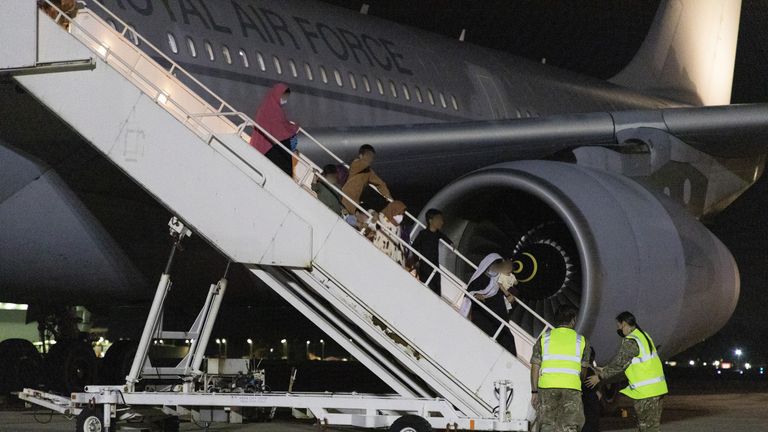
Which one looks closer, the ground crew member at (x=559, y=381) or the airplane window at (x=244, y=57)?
the ground crew member at (x=559, y=381)

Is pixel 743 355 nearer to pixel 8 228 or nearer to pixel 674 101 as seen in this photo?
pixel 674 101

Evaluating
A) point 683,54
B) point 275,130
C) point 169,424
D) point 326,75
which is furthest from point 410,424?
point 683,54

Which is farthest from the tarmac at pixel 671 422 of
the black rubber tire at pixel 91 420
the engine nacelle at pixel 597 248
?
the black rubber tire at pixel 91 420

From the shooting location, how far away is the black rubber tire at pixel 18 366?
38.2 ft

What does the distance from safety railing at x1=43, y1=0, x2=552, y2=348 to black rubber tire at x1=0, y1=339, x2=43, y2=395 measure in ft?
14.2

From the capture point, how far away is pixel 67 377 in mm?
11273

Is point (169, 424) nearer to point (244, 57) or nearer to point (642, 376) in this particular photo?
point (244, 57)

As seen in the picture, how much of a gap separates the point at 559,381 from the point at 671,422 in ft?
13.8

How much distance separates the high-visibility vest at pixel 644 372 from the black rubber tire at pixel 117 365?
236 inches

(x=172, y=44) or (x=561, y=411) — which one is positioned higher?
(x=172, y=44)

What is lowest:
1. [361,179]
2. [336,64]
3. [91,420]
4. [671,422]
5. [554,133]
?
[91,420]

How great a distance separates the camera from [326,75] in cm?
1135

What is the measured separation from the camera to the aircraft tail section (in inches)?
835

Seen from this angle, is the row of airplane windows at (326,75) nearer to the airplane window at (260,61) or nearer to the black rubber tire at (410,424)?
the airplane window at (260,61)
